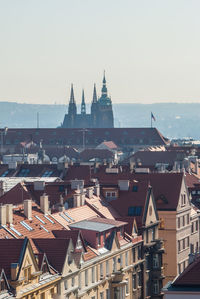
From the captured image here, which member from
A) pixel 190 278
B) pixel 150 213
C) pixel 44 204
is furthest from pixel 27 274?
pixel 150 213

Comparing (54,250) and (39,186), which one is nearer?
(54,250)

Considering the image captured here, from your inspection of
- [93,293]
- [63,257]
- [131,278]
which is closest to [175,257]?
[131,278]

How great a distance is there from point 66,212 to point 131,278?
6917mm

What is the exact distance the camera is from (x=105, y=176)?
118m

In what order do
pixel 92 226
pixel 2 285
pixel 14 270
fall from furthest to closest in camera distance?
pixel 92 226
pixel 14 270
pixel 2 285

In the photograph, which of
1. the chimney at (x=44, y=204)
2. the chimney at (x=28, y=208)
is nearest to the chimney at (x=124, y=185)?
the chimney at (x=44, y=204)

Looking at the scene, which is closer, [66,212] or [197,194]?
[66,212]

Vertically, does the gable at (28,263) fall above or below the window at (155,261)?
above

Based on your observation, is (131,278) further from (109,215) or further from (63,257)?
(63,257)

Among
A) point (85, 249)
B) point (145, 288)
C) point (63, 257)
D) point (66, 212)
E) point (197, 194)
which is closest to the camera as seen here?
point (63, 257)

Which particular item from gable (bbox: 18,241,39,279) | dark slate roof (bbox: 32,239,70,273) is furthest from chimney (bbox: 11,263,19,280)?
dark slate roof (bbox: 32,239,70,273)

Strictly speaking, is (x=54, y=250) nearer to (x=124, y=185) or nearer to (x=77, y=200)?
(x=77, y=200)

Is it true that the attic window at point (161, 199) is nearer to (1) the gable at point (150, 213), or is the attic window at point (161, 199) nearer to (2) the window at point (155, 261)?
(1) the gable at point (150, 213)

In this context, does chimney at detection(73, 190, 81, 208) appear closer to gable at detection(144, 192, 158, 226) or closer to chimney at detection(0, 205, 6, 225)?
gable at detection(144, 192, 158, 226)
